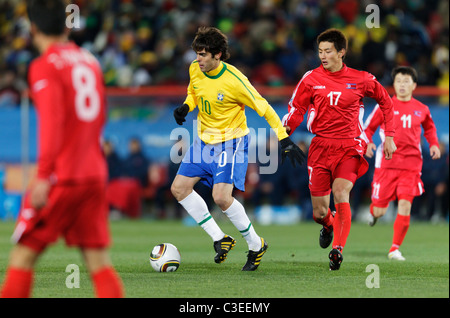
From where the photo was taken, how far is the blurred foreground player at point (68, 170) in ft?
15.1

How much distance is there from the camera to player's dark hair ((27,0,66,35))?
473cm

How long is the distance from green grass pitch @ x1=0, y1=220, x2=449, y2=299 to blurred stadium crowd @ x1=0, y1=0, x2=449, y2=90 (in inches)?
230

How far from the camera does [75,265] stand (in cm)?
862

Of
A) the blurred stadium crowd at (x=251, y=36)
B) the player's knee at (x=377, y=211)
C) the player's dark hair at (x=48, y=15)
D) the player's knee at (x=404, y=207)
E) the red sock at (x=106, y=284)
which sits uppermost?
the blurred stadium crowd at (x=251, y=36)

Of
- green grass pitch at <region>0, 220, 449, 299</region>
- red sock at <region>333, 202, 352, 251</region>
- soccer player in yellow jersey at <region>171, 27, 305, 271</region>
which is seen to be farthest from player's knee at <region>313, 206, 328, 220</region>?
soccer player in yellow jersey at <region>171, 27, 305, 271</region>

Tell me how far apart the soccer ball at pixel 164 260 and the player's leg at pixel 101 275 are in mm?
3346

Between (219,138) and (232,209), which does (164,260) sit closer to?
(232,209)

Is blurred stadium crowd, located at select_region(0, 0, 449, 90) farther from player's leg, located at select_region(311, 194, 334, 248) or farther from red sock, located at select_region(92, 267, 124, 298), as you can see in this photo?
red sock, located at select_region(92, 267, 124, 298)

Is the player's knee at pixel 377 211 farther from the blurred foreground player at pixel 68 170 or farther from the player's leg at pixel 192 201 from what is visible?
the blurred foreground player at pixel 68 170

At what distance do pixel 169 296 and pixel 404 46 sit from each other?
44.3ft

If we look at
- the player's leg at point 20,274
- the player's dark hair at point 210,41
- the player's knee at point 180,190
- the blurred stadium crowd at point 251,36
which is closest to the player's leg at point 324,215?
the player's knee at point 180,190

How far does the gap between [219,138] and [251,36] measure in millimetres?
11777

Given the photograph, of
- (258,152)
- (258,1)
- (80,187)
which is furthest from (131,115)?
(80,187)

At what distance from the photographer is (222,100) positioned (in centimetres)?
839
